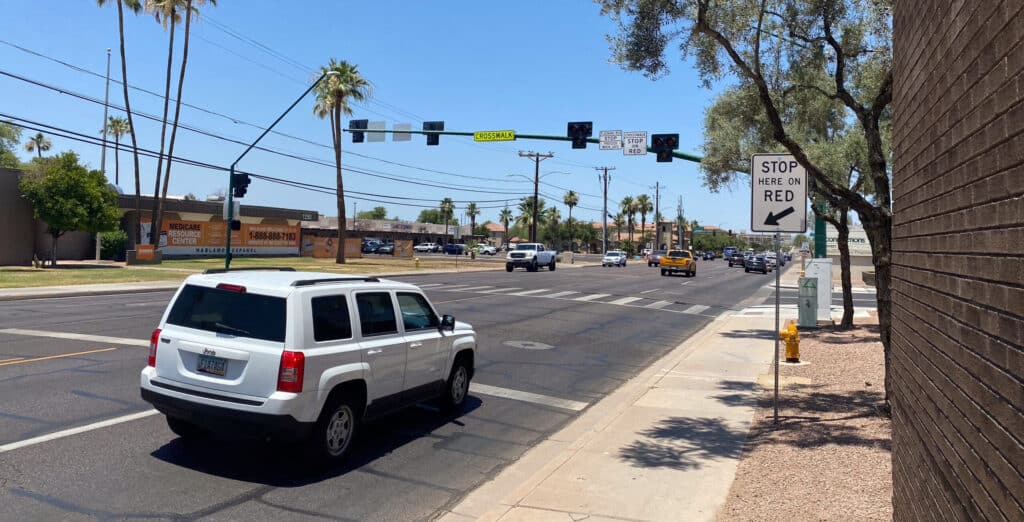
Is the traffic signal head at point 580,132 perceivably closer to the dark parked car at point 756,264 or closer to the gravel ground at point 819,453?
the gravel ground at point 819,453

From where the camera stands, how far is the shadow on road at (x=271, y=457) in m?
6.43

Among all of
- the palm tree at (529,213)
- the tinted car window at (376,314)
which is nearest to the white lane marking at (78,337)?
the tinted car window at (376,314)

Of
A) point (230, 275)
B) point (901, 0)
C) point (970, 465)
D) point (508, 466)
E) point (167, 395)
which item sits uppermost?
point (901, 0)

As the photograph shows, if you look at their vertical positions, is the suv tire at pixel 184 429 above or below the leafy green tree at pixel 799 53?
below

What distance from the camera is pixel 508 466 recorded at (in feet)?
23.2

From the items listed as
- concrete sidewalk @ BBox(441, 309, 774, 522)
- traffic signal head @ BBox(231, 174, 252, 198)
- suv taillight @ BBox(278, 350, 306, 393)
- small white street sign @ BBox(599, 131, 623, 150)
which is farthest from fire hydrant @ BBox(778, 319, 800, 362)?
traffic signal head @ BBox(231, 174, 252, 198)

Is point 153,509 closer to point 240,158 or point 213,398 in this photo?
point 213,398

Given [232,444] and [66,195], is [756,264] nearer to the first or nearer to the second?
[66,195]

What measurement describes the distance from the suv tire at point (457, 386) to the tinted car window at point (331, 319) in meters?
2.08

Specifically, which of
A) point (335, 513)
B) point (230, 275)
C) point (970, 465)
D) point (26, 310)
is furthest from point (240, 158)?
point (970, 465)

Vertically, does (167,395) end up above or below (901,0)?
below

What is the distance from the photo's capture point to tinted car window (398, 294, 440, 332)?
793 cm

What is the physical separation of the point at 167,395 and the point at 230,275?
120cm

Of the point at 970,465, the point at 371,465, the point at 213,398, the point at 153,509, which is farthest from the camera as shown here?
the point at 371,465
